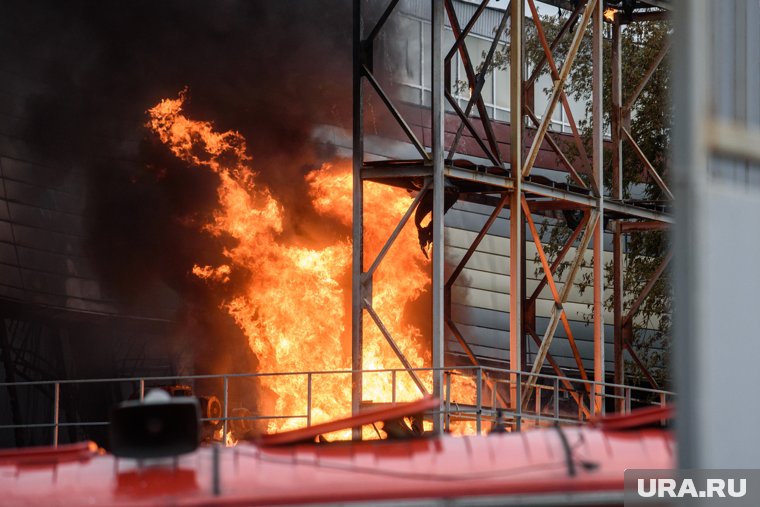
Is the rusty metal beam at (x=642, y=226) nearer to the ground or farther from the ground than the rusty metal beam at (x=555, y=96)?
nearer to the ground

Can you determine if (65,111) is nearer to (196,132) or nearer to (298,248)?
(196,132)

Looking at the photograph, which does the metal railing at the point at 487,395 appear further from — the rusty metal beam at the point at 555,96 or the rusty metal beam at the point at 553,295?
the rusty metal beam at the point at 555,96

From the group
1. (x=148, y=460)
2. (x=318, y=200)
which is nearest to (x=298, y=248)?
(x=318, y=200)

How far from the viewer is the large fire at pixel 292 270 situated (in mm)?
22578

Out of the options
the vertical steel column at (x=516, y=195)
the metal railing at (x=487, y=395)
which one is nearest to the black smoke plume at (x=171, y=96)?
the metal railing at (x=487, y=395)

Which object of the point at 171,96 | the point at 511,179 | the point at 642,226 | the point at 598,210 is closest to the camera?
the point at 511,179

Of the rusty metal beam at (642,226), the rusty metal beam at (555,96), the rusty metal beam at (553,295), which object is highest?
the rusty metal beam at (555,96)

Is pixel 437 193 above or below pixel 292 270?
above

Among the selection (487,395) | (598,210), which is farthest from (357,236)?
(487,395)

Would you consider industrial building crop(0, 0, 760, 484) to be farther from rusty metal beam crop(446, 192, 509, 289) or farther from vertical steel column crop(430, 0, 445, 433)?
vertical steel column crop(430, 0, 445, 433)

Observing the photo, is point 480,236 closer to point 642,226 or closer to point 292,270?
point 642,226

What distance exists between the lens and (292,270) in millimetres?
23578

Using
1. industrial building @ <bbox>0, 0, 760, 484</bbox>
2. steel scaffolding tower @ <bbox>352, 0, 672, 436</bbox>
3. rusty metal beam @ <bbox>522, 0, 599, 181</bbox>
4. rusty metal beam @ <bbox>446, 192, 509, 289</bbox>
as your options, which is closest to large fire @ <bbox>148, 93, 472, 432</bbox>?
industrial building @ <bbox>0, 0, 760, 484</bbox>

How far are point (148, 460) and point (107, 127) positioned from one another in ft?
56.3
